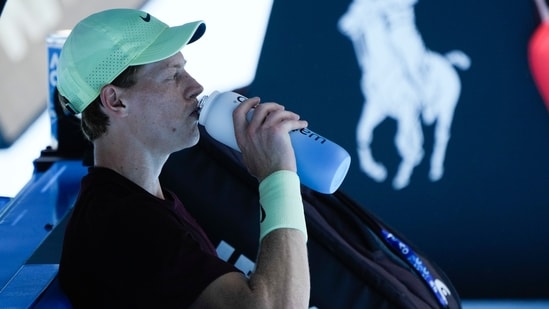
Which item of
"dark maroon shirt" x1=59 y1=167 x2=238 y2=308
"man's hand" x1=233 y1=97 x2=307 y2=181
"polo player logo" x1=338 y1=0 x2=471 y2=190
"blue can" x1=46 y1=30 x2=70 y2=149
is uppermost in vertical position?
"man's hand" x1=233 y1=97 x2=307 y2=181

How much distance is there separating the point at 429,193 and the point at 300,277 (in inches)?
49.9

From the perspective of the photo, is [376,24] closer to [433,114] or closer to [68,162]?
[433,114]

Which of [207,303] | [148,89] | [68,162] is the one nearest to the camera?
[207,303]

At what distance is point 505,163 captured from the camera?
6.75 ft

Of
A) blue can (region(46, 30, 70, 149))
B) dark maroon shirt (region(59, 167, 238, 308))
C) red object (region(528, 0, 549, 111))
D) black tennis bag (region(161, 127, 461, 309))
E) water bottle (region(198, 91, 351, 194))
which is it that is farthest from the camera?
red object (region(528, 0, 549, 111))

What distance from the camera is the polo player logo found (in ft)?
6.52

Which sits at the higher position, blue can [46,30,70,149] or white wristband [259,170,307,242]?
white wristband [259,170,307,242]

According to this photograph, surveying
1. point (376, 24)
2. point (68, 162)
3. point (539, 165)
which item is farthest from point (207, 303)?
point (539, 165)

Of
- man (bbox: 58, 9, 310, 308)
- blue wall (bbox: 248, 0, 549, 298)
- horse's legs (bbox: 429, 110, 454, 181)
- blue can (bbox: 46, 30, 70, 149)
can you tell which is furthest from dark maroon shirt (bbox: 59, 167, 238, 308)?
horse's legs (bbox: 429, 110, 454, 181)

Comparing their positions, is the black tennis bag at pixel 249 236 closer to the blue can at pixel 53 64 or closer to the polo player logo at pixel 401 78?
the blue can at pixel 53 64

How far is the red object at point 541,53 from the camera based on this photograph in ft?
6.38

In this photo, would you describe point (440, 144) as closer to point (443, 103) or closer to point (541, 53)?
point (443, 103)

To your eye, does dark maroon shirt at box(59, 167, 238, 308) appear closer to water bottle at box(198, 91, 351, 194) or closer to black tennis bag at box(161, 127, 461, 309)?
water bottle at box(198, 91, 351, 194)

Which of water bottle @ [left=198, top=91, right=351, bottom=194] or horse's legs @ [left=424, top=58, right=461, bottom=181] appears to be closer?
water bottle @ [left=198, top=91, right=351, bottom=194]
